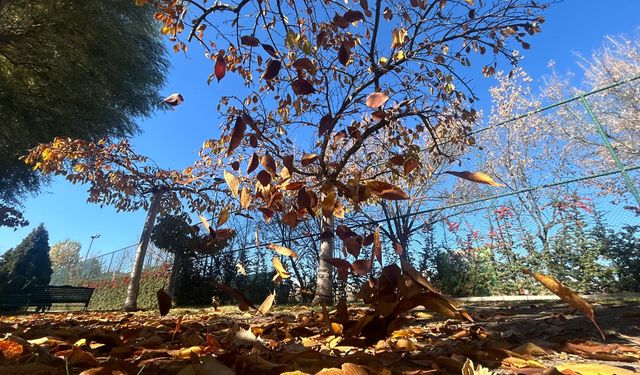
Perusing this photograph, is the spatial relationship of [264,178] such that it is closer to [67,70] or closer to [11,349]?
[11,349]

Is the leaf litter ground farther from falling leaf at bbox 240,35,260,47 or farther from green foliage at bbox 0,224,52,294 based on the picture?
green foliage at bbox 0,224,52,294

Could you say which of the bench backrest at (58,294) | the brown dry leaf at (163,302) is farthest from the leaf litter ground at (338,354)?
the bench backrest at (58,294)

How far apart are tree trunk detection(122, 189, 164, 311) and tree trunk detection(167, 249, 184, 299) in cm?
136

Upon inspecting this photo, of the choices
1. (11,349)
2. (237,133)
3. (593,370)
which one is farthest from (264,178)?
(593,370)

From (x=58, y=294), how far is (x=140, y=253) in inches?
185

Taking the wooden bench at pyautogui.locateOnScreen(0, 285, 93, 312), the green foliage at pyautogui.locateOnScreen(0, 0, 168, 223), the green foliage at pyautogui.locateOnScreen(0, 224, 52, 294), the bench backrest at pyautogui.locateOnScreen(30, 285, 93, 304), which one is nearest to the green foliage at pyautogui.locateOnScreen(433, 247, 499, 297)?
the wooden bench at pyautogui.locateOnScreen(0, 285, 93, 312)

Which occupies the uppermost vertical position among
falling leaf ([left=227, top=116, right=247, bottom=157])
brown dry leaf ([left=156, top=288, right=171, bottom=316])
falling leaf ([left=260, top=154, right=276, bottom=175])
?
falling leaf ([left=227, top=116, right=247, bottom=157])

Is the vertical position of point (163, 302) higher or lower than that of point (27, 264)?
lower

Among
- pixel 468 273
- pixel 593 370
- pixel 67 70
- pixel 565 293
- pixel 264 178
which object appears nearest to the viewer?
pixel 593 370

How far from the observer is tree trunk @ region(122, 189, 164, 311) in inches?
283

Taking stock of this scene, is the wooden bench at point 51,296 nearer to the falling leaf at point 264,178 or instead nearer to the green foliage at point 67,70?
the green foliage at point 67,70

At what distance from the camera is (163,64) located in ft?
40.5

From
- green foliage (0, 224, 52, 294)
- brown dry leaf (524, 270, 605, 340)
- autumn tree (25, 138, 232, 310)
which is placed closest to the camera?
brown dry leaf (524, 270, 605, 340)

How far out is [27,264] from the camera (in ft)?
54.7
